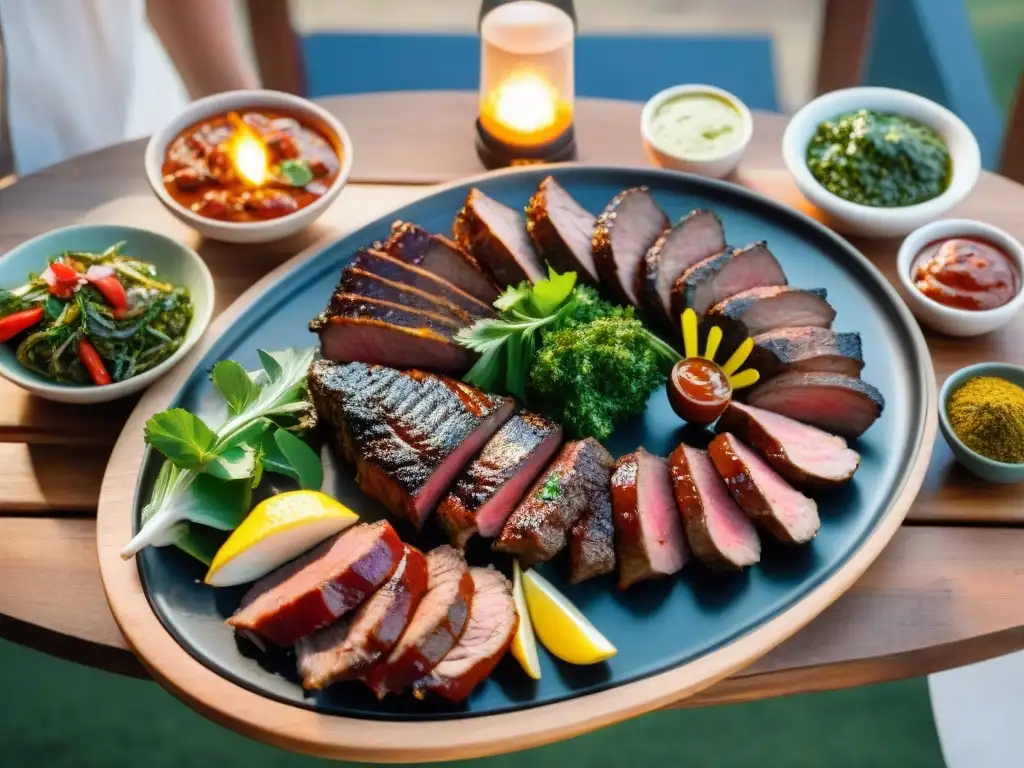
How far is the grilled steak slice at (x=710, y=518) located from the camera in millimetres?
2371

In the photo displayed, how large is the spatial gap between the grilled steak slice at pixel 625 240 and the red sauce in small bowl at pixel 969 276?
2.95 ft

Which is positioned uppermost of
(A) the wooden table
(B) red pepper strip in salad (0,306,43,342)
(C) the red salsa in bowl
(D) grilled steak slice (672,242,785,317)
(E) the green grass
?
(C) the red salsa in bowl

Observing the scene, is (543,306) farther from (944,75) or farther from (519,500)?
(944,75)

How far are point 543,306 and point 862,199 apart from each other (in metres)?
1.33

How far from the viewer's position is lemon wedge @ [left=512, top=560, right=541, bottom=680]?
2.19 m

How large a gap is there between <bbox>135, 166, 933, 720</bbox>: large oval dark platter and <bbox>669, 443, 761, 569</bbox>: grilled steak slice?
0.18ft

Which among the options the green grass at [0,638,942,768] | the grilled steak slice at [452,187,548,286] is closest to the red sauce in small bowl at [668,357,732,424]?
the grilled steak slice at [452,187,548,286]

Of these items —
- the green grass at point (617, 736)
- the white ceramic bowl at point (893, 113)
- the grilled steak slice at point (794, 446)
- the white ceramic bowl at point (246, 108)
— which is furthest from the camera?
the green grass at point (617, 736)

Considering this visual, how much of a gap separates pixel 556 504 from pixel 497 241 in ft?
3.19

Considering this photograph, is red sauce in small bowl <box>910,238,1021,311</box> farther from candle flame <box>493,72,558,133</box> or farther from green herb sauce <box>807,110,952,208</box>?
candle flame <box>493,72,558,133</box>

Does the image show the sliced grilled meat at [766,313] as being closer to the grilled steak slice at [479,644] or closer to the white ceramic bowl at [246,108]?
the grilled steak slice at [479,644]

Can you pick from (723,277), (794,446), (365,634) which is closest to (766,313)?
(723,277)

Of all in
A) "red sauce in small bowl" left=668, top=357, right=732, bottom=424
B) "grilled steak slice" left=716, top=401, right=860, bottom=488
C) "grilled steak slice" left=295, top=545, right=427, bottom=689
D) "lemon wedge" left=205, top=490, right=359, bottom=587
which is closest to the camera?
"grilled steak slice" left=295, top=545, right=427, bottom=689

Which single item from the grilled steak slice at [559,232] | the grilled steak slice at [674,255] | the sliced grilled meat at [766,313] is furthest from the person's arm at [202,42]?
the sliced grilled meat at [766,313]
